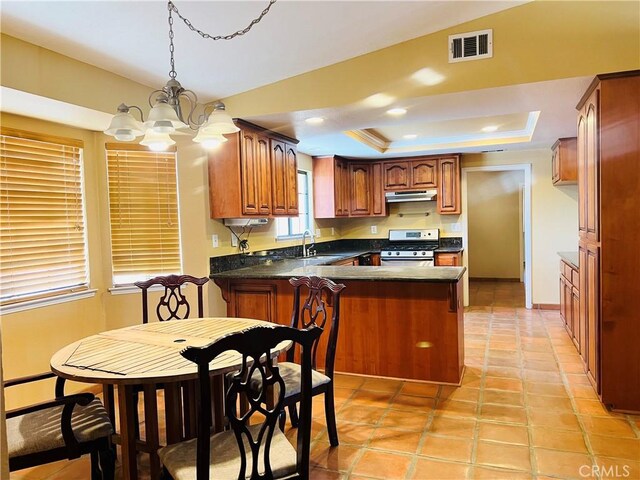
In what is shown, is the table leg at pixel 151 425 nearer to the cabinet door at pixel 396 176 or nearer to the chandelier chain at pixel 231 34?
the chandelier chain at pixel 231 34

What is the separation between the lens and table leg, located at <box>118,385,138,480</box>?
6.41 feet

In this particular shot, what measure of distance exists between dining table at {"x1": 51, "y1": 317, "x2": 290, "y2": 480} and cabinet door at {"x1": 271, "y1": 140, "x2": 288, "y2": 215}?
1920 mm

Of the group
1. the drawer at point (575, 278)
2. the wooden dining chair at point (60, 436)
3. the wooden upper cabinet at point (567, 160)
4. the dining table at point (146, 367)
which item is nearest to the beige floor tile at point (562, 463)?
the dining table at point (146, 367)

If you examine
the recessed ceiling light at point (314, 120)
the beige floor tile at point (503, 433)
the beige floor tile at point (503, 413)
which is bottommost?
the beige floor tile at point (503, 433)

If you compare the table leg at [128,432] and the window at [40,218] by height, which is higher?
the window at [40,218]

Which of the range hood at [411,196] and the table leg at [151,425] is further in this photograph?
the range hood at [411,196]

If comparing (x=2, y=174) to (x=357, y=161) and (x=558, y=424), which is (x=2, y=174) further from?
(x=357, y=161)

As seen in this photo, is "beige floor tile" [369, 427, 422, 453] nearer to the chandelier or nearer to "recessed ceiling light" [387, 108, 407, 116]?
the chandelier

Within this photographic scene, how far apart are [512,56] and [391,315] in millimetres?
2039

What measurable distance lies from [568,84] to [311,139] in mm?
2613

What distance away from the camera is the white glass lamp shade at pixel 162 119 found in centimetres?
194

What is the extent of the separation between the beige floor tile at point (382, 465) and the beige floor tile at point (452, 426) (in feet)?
1.28

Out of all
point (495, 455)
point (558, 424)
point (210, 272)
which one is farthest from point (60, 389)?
point (558, 424)

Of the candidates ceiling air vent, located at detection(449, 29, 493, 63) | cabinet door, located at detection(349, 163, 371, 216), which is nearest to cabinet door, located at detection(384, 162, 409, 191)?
cabinet door, located at detection(349, 163, 371, 216)
